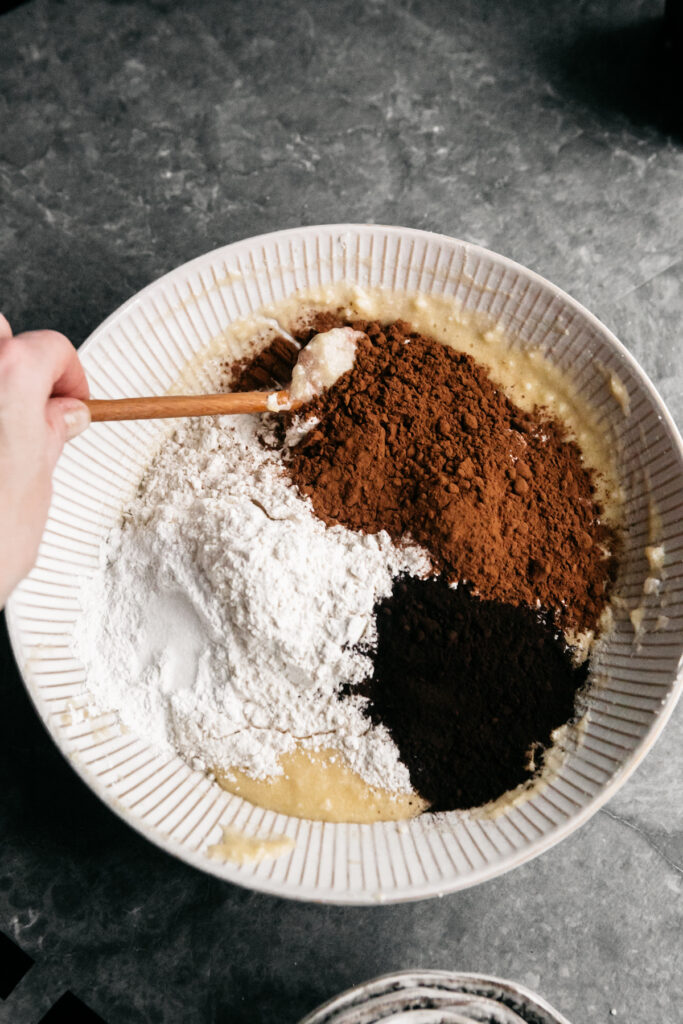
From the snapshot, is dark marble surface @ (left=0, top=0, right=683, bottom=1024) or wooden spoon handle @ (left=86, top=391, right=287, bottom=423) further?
dark marble surface @ (left=0, top=0, right=683, bottom=1024)

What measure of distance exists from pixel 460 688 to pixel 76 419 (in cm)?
69

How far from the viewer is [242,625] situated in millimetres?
1129

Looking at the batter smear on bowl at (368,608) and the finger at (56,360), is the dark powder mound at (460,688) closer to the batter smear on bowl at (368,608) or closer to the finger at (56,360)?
the batter smear on bowl at (368,608)

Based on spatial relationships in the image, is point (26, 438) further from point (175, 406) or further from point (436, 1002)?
point (436, 1002)

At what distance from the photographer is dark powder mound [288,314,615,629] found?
3.76 ft

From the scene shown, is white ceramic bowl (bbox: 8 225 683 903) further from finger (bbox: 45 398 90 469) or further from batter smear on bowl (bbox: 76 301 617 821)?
finger (bbox: 45 398 90 469)

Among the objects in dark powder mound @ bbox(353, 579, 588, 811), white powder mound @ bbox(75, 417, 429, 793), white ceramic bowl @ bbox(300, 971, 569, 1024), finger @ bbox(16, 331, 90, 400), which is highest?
finger @ bbox(16, 331, 90, 400)

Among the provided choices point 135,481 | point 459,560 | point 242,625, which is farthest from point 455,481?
point 135,481

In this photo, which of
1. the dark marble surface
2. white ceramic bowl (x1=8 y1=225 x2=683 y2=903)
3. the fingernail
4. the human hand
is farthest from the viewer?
the dark marble surface

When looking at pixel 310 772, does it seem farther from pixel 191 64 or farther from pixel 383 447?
pixel 191 64

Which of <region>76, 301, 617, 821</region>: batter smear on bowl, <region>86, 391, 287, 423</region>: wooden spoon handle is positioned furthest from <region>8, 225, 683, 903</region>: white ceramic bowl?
<region>86, 391, 287, 423</region>: wooden spoon handle

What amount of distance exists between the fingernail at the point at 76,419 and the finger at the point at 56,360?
1.6 inches

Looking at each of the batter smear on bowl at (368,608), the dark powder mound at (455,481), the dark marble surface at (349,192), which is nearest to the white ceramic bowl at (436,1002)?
the dark marble surface at (349,192)

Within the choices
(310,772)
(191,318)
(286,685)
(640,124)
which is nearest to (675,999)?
(310,772)
